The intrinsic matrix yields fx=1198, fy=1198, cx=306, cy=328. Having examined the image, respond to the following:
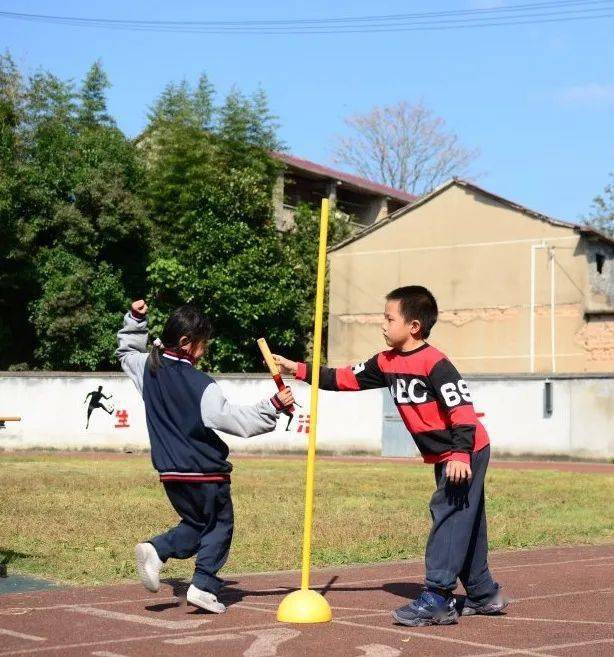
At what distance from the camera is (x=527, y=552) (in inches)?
394

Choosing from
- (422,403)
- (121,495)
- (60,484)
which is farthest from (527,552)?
(60,484)

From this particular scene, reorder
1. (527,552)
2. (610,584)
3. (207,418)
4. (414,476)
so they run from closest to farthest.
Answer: (207,418) → (610,584) → (527,552) → (414,476)

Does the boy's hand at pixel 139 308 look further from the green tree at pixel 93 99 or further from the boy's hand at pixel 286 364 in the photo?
the green tree at pixel 93 99

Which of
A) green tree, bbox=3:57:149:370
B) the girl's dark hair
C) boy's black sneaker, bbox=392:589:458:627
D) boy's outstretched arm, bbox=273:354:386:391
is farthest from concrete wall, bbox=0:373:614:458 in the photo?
boy's black sneaker, bbox=392:589:458:627

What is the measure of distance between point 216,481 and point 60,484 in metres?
10.2

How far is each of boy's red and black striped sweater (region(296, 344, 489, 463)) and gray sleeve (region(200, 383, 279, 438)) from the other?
73cm

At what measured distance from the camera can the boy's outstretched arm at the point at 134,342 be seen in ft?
23.4

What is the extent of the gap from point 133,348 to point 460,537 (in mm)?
2264

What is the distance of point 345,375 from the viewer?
696 centimetres

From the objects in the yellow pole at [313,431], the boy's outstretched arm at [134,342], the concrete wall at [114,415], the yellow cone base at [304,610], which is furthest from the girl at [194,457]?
the concrete wall at [114,415]

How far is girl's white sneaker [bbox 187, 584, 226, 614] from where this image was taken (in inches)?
254

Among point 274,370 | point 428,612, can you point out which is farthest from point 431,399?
point 428,612

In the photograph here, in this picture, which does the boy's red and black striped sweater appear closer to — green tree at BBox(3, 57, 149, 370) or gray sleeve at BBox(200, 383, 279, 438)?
gray sleeve at BBox(200, 383, 279, 438)

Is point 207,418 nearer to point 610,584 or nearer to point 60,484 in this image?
point 610,584
